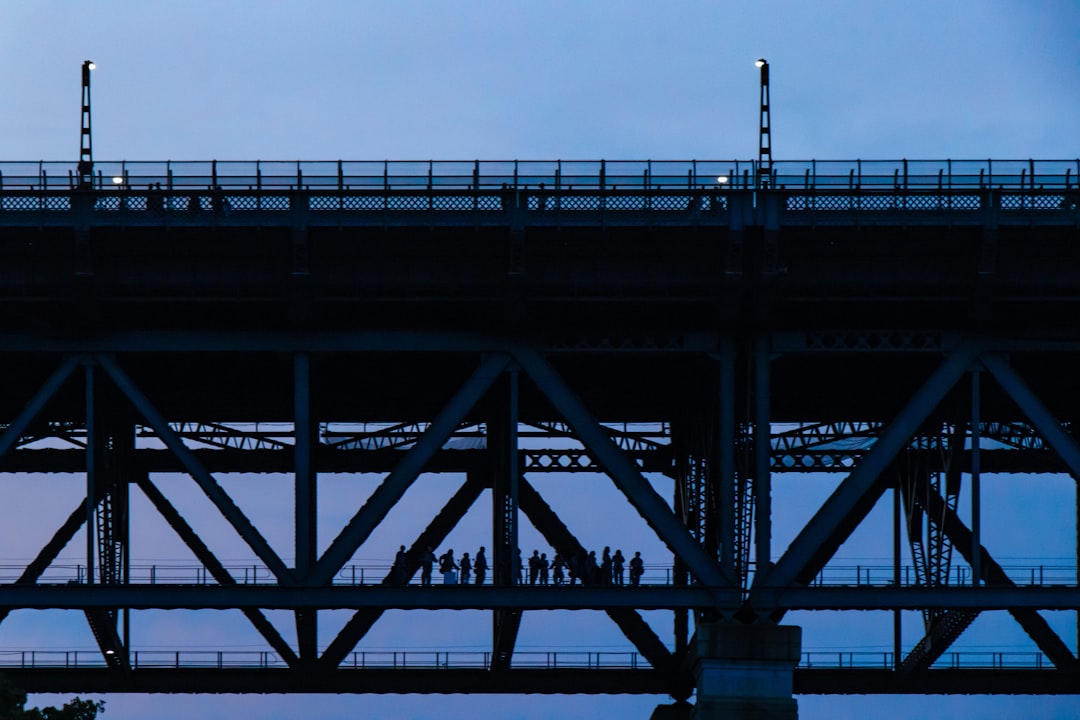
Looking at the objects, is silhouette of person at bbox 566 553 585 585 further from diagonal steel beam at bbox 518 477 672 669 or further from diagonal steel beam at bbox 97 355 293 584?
diagonal steel beam at bbox 97 355 293 584

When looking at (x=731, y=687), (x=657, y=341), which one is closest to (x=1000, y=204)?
(x=657, y=341)

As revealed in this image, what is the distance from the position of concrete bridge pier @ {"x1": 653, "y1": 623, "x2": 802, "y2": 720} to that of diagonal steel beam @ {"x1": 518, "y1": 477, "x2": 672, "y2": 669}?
815 cm

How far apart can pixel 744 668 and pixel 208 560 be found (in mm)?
18723

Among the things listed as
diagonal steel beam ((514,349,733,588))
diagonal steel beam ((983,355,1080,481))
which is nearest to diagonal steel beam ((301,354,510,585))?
diagonal steel beam ((514,349,733,588))

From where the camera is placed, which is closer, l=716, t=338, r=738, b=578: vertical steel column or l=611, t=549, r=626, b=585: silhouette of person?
l=716, t=338, r=738, b=578: vertical steel column

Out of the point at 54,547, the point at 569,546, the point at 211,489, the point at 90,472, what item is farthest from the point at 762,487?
the point at 54,547

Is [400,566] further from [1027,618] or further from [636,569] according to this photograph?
[1027,618]

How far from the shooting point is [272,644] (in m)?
65.8

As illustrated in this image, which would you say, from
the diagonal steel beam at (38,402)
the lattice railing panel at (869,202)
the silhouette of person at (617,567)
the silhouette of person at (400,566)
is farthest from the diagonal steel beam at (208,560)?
the lattice railing panel at (869,202)

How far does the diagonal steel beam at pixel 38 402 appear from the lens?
58.8 metres

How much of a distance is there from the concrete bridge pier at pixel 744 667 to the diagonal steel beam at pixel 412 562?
9394 mm

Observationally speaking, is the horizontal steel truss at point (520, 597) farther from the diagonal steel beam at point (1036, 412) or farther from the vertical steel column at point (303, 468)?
the diagonal steel beam at point (1036, 412)

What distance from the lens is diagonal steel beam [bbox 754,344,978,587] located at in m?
57.9

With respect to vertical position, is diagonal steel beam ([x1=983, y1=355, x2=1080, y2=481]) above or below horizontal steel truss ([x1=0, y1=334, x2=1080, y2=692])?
above
